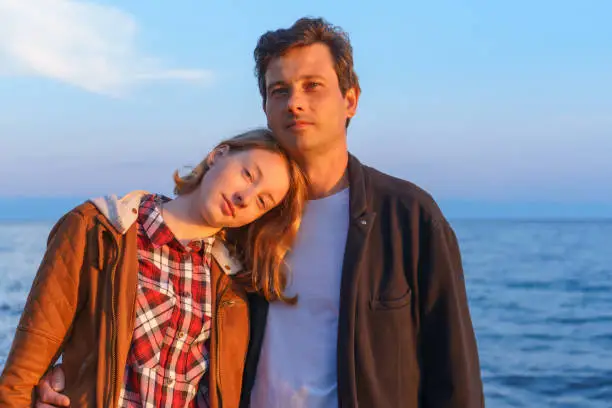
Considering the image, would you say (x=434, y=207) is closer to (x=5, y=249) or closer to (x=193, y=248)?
(x=193, y=248)

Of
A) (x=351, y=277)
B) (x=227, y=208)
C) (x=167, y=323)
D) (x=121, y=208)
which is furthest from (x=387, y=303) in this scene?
(x=121, y=208)

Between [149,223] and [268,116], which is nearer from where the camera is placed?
[149,223]

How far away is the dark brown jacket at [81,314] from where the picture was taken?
279 cm

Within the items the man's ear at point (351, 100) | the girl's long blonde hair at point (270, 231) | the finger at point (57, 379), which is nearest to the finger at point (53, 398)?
the finger at point (57, 379)

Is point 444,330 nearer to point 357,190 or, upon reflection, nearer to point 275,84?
point 357,190

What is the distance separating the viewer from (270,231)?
335 cm

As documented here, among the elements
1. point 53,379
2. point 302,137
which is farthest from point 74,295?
point 302,137

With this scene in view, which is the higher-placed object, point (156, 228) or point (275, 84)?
point (275, 84)

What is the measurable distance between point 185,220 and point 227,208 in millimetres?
226

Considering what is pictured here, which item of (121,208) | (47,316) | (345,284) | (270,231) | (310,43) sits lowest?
(47,316)

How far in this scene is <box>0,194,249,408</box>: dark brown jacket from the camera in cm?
279

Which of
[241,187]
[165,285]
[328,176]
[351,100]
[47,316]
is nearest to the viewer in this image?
[47,316]

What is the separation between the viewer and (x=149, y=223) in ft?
10.2

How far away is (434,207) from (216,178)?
1030 millimetres
